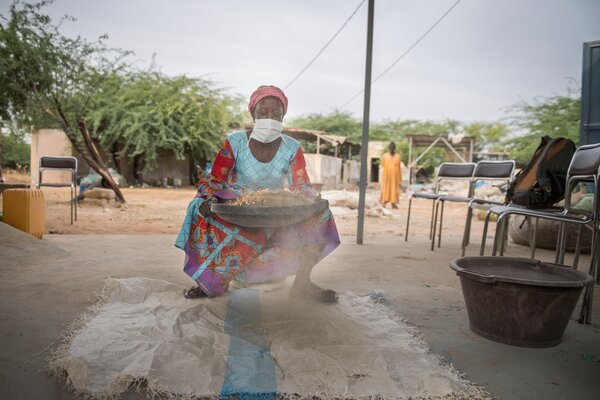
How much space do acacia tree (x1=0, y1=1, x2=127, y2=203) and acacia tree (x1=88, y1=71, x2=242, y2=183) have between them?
7879 millimetres

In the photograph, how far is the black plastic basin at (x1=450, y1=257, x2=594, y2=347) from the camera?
2.22 meters

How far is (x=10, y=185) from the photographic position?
5.10 meters

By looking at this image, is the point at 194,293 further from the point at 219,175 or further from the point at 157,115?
the point at 157,115

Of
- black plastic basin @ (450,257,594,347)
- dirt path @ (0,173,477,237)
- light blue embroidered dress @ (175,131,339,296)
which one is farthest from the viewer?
dirt path @ (0,173,477,237)

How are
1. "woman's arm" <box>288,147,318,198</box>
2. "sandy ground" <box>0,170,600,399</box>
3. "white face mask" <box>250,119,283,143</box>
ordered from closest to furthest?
"sandy ground" <box>0,170,600,399</box>
"white face mask" <box>250,119,283,143</box>
"woman's arm" <box>288,147,318,198</box>

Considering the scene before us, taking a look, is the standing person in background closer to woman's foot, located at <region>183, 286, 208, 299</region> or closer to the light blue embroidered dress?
the light blue embroidered dress

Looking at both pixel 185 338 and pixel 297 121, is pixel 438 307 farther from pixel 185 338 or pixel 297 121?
pixel 297 121

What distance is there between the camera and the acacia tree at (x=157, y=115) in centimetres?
1827

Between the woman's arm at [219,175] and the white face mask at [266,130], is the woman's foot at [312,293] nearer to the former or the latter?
the woman's arm at [219,175]

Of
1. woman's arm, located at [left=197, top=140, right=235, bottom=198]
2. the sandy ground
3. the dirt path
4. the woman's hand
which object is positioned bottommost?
the dirt path

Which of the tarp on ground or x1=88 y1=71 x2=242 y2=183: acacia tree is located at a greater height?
x1=88 y1=71 x2=242 y2=183: acacia tree

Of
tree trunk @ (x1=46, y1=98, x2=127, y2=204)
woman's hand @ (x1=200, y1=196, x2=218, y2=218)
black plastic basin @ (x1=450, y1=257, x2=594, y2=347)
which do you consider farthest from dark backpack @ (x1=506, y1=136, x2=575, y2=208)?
tree trunk @ (x1=46, y1=98, x2=127, y2=204)

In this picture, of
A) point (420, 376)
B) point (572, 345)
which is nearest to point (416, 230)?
point (572, 345)

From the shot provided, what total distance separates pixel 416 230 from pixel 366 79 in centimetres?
347
